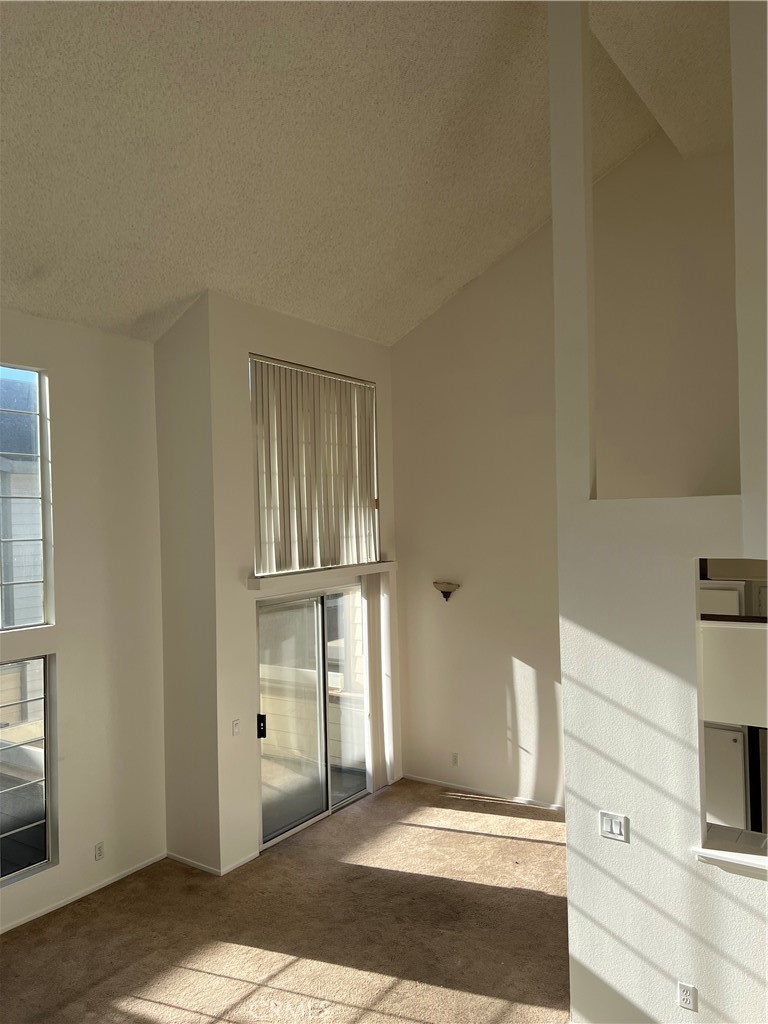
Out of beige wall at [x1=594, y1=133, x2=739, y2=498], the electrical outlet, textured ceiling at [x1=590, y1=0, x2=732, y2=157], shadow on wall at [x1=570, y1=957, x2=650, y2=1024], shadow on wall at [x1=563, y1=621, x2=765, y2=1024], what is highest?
textured ceiling at [x1=590, y1=0, x2=732, y2=157]

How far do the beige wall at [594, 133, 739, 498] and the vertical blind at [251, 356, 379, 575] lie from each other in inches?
94.8

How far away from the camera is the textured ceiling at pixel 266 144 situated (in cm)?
432

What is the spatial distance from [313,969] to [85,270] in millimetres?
5040

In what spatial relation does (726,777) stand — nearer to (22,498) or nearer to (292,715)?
(292,715)

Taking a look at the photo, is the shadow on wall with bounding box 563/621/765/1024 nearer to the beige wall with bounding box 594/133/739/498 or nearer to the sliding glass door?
the beige wall with bounding box 594/133/739/498

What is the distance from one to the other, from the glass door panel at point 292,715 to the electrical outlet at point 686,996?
378 centimetres

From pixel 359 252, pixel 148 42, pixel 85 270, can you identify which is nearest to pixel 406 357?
pixel 359 252

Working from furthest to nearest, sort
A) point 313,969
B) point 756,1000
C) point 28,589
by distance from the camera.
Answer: point 28,589
point 313,969
point 756,1000

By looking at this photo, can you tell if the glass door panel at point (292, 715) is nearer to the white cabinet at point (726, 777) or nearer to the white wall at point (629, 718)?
the white wall at point (629, 718)

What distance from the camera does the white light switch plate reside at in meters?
4.10

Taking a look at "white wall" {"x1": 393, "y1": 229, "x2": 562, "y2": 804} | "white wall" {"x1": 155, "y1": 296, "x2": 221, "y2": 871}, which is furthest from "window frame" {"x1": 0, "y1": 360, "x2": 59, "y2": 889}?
"white wall" {"x1": 393, "y1": 229, "x2": 562, "y2": 804}

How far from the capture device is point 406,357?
8.23 meters

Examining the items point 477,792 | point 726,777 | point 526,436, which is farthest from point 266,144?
point 477,792

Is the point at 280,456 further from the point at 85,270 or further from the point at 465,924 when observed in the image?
the point at 465,924
